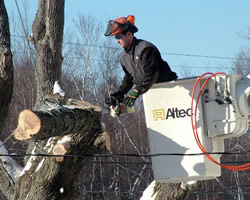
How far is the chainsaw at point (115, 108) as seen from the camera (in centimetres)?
590

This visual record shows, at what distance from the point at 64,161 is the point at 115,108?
0.69m

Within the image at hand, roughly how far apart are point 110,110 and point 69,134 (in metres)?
0.46

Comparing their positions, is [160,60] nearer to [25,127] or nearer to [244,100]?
[244,100]

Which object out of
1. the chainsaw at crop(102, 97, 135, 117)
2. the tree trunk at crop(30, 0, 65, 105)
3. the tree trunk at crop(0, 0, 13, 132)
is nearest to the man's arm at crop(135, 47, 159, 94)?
the chainsaw at crop(102, 97, 135, 117)

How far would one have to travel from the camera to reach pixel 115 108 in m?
5.91

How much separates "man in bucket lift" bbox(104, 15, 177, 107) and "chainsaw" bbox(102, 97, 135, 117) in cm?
5

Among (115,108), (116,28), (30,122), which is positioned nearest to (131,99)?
(115,108)

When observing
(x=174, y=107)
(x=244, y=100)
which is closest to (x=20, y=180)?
(x=174, y=107)

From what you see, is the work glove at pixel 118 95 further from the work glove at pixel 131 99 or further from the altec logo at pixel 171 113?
the altec logo at pixel 171 113

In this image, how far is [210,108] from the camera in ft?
19.4

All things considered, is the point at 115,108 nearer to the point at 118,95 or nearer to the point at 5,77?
the point at 118,95

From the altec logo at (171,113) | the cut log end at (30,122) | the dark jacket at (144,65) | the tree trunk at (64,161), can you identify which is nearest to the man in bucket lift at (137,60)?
the dark jacket at (144,65)

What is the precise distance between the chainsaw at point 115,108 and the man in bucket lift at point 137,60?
0.05m

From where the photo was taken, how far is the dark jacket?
5.82m
